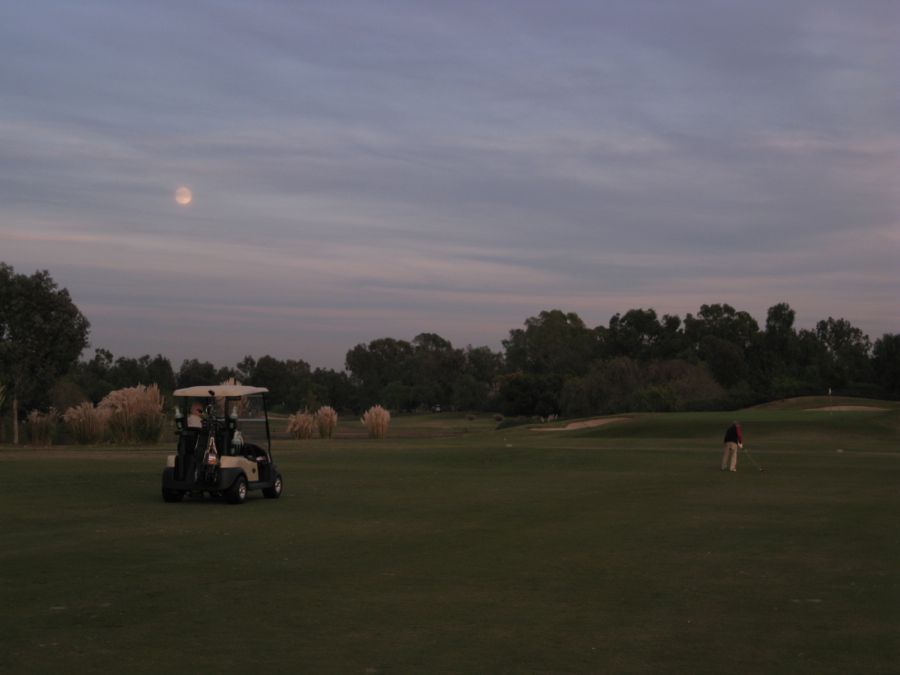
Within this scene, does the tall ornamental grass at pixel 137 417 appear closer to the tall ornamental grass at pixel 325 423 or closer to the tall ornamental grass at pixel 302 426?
the tall ornamental grass at pixel 302 426

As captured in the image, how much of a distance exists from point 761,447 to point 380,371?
455 ft

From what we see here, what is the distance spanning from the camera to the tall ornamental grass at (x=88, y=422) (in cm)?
4128

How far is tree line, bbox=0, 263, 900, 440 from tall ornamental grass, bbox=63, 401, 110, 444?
25.1 feet

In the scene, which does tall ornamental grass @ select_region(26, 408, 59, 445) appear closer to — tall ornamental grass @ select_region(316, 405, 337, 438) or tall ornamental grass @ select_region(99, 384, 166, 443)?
tall ornamental grass @ select_region(99, 384, 166, 443)

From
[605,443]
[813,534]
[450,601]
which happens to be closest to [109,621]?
[450,601]

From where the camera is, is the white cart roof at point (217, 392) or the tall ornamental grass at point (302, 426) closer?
the white cart roof at point (217, 392)

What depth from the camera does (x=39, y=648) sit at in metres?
8.89

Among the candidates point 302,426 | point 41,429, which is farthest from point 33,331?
point 302,426

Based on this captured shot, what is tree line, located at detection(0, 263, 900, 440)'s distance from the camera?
2082 inches

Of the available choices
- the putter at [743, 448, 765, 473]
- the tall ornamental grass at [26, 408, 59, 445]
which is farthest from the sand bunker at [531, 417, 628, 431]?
the tall ornamental grass at [26, 408, 59, 445]

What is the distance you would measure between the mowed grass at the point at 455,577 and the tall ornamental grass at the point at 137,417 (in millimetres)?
14548

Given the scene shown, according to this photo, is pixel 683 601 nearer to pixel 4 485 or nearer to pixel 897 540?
pixel 897 540

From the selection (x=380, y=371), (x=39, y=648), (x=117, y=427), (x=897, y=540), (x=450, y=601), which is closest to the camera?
(x=39, y=648)

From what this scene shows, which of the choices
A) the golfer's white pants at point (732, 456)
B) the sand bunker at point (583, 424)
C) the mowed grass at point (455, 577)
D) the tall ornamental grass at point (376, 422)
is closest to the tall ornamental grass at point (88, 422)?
the tall ornamental grass at point (376, 422)
